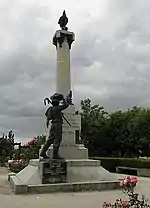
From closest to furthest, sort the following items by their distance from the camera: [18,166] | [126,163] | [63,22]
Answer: [63,22] < [18,166] < [126,163]

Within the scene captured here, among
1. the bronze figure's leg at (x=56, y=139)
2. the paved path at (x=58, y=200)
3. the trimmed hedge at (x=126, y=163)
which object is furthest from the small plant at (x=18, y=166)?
the trimmed hedge at (x=126, y=163)

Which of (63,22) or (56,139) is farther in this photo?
(63,22)

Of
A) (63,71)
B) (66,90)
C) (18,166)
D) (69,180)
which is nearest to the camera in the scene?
(69,180)

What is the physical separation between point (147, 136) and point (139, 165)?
1896cm

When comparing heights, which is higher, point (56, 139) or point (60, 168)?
point (56, 139)

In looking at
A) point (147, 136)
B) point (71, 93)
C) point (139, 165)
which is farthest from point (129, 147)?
point (71, 93)

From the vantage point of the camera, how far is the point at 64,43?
14398 mm

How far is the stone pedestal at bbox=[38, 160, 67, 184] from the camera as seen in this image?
10.1m

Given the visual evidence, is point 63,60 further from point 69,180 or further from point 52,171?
point 69,180

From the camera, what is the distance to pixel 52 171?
1020 centimetres

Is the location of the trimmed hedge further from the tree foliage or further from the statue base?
the tree foliage

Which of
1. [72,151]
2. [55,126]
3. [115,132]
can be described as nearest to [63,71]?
[72,151]

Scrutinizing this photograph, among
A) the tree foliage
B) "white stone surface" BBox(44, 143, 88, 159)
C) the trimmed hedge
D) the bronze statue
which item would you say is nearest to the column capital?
the bronze statue

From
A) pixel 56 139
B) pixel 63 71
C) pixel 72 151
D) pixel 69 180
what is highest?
pixel 63 71
